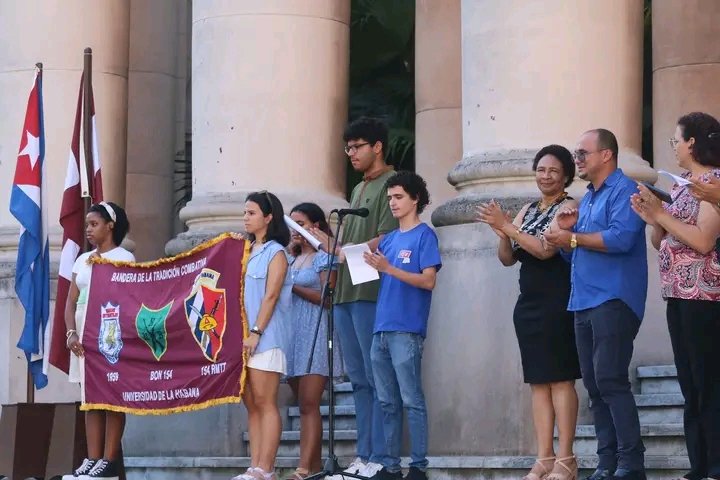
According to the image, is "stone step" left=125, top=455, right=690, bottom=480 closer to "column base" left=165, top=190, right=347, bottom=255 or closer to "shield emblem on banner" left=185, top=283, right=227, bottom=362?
"shield emblem on banner" left=185, top=283, right=227, bottom=362

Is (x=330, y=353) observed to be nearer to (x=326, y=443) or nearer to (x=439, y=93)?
(x=326, y=443)

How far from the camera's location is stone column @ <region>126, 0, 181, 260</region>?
21.3 meters

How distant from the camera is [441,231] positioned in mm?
13750

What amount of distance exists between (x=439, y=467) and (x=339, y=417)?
256 cm

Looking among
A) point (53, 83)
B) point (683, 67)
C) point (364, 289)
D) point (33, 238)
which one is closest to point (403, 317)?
point (364, 289)

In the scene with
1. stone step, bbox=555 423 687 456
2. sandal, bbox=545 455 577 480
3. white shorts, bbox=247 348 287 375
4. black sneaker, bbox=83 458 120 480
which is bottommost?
black sneaker, bbox=83 458 120 480

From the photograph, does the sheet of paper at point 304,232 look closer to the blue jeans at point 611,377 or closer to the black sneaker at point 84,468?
the blue jeans at point 611,377

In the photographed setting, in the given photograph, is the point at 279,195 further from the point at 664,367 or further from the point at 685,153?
the point at 685,153

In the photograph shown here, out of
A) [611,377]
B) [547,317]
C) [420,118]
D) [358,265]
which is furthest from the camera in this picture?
[420,118]

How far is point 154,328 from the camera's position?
45.8ft

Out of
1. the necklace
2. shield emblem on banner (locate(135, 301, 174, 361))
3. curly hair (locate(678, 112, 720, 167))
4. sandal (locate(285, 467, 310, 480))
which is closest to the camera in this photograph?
curly hair (locate(678, 112, 720, 167))

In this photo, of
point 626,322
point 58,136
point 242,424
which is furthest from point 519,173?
point 58,136

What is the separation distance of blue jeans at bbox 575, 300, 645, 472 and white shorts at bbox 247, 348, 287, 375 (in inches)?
97.7

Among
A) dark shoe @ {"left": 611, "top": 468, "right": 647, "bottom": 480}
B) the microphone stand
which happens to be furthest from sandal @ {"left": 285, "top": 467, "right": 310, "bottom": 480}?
dark shoe @ {"left": 611, "top": 468, "right": 647, "bottom": 480}
